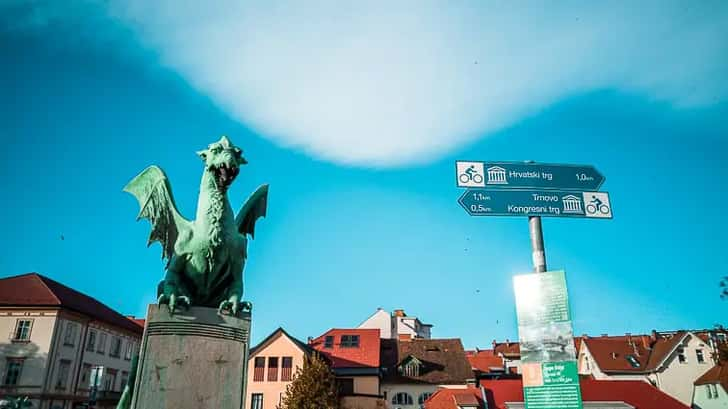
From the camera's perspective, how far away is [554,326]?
26.2 ft

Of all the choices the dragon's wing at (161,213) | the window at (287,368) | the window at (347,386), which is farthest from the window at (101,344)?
the dragon's wing at (161,213)

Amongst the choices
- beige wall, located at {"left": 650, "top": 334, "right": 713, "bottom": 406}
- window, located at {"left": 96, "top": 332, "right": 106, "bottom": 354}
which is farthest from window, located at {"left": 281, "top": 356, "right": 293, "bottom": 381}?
beige wall, located at {"left": 650, "top": 334, "right": 713, "bottom": 406}

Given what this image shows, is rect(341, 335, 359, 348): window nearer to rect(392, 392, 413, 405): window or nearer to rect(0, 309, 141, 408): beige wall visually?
rect(392, 392, 413, 405): window

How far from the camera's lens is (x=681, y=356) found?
43000 millimetres

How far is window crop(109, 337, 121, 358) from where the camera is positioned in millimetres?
37719

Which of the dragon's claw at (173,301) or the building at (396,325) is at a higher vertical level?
the building at (396,325)

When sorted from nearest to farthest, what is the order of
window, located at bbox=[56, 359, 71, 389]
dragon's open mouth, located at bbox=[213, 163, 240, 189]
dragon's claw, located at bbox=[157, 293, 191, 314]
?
dragon's claw, located at bbox=[157, 293, 191, 314] < dragon's open mouth, located at bbox=[213, 163, 240, 189] < window, located at bbox=[56, 359, 71, 389]

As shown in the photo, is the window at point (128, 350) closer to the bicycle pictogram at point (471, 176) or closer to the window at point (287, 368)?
the window at point (287, 368)

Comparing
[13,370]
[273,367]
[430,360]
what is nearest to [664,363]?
[430,360]

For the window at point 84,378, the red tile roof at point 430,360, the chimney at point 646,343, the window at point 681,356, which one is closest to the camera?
the window at point 84,378

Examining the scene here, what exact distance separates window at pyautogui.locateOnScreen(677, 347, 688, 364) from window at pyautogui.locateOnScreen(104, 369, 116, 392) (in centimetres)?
4325

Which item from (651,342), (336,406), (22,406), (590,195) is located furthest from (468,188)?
(651,342)

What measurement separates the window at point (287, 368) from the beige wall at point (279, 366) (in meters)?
0.21

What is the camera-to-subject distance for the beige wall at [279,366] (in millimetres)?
36125
